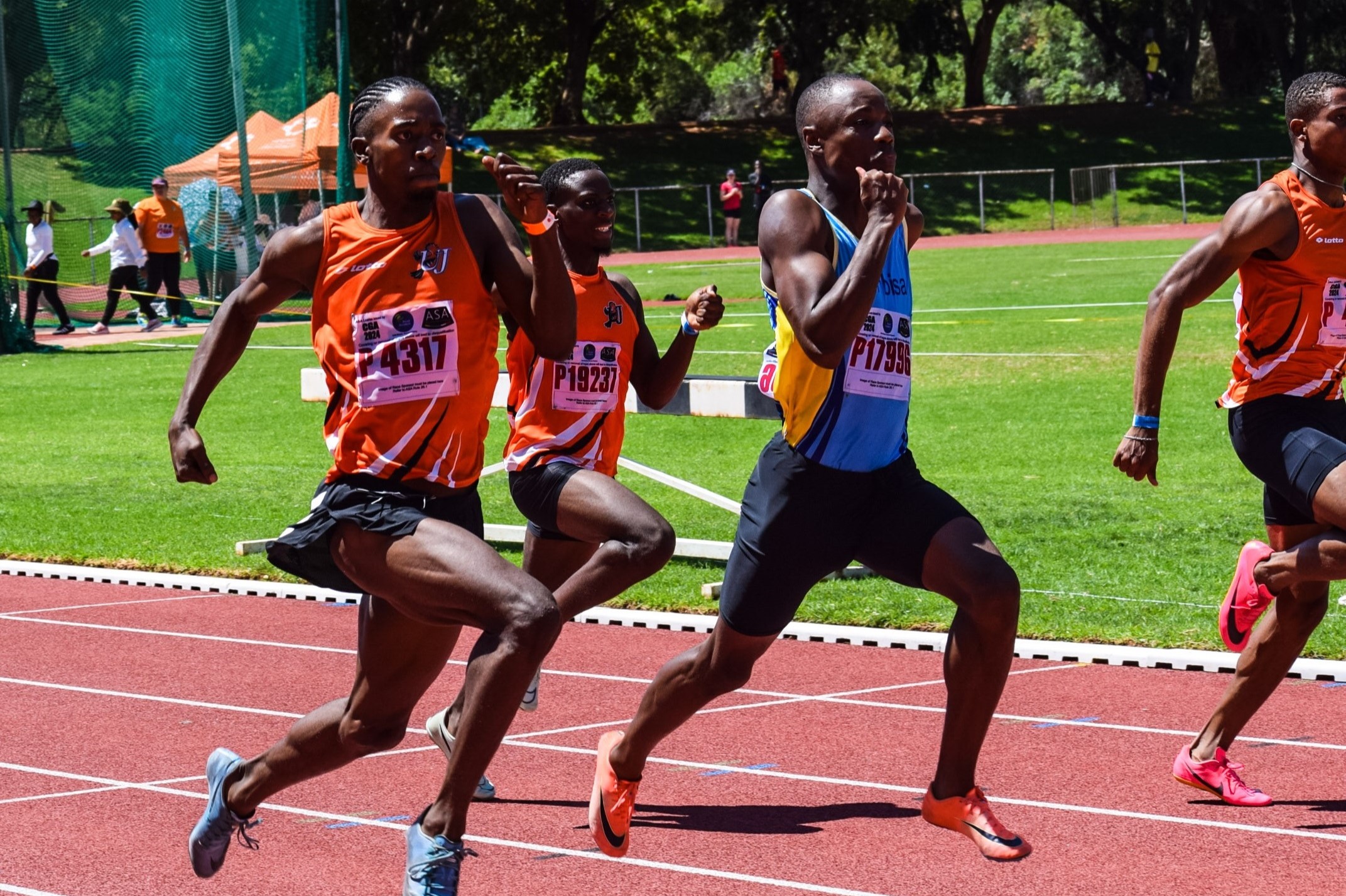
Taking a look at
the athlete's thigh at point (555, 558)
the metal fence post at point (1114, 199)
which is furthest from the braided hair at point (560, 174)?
the metal fence post at point (1114, 199)

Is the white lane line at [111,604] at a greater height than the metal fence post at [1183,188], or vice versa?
the metal fence post at [1183,188]

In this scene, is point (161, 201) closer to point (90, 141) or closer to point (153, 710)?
point (90, 141)

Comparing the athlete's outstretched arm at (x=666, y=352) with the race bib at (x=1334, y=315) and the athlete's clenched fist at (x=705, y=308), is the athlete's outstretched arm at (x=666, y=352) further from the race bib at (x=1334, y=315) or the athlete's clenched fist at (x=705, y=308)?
the race bib at (x=1334, y=315)

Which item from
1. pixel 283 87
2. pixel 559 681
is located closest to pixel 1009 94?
pixel 283 87

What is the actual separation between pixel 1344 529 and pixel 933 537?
1472mm

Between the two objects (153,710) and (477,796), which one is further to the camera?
(153,710)

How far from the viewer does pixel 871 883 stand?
5090 mm

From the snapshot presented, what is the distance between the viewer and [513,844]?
5.59 m

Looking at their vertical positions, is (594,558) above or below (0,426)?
above

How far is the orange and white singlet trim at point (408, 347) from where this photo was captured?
188 inches

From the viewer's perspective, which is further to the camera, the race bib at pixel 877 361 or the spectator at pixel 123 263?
the spectator at pixel 123 263

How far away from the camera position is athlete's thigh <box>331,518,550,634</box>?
4.53m

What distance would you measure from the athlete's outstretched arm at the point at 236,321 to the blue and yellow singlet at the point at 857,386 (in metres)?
1.17

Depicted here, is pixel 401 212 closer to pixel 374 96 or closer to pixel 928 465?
pixel 374 96
